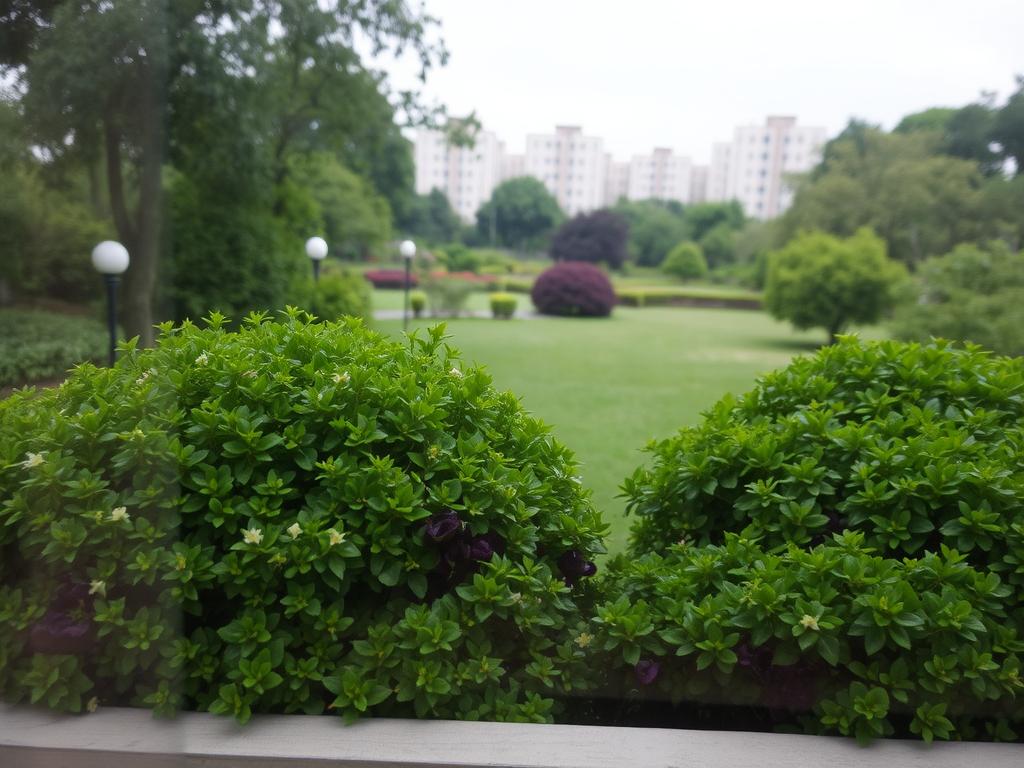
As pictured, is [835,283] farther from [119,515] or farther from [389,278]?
[119,515]

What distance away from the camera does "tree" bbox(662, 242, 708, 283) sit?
17.0m

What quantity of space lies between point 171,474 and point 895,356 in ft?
4.83

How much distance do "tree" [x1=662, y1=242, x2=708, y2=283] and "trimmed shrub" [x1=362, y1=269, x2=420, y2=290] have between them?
718cm

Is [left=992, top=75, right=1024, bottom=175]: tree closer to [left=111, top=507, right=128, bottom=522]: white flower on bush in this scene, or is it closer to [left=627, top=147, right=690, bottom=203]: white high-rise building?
[left=627, top=147, right=690, bottom=203]: white high-rise building

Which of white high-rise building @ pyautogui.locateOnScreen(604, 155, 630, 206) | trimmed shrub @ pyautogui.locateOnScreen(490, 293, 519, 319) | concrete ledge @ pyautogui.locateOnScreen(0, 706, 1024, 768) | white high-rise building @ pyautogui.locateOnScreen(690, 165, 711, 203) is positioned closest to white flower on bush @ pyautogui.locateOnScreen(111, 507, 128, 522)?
concrete ledge @ pyautogui.locateOnScreen(0, 706, 1024, 768)

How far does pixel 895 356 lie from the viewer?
63.8 inches

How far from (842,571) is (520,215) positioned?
1266cm

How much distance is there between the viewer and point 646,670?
3.59ft

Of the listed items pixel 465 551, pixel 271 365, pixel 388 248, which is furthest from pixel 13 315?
pixel 388 248

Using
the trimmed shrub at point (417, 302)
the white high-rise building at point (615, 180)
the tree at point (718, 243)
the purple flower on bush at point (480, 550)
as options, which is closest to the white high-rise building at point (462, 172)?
the trimmed shrub at point (417, 302)

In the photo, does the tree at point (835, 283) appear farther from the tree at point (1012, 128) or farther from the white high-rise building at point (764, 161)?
the white high-rise building at point (764, 161)

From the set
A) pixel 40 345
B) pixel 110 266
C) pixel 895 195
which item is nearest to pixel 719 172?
pixel 895 195

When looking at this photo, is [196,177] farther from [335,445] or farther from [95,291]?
[335,445]

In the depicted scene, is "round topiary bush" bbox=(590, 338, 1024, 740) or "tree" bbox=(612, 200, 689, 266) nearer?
"round topiary bush" bbox=(590, 338, 1024, 740)
